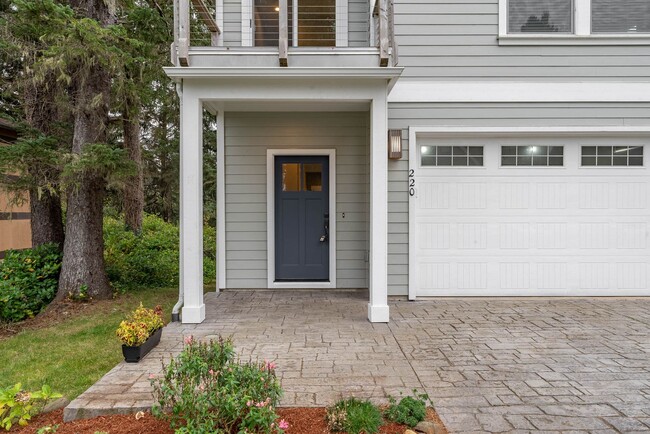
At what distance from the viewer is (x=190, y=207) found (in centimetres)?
447

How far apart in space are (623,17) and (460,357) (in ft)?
17.3

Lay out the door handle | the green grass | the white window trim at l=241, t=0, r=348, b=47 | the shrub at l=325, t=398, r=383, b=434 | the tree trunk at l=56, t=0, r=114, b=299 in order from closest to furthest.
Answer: the shrub at l=325, t=398, r=383, b=434
the green grass
the tree trunk at l=56, t=0, r=114, b=299
the white window trim at l=241, t=0, r=348, b=47
the door handle

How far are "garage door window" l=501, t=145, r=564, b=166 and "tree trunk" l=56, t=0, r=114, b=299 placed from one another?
5.72 metres

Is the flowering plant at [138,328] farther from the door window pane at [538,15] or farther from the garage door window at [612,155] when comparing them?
the garage door window at [612,155]

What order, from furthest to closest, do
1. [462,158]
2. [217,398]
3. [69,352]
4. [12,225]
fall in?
[12,225] < [462,158] < [69,352] < [217,398]

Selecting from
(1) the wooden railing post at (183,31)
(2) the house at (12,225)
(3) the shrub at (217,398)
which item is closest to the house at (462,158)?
(1) the wooden railing post at (183,31)

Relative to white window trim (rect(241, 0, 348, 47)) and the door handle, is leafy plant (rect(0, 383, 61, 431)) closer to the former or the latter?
the door handle


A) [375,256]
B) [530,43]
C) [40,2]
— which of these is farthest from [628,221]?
[40,2]

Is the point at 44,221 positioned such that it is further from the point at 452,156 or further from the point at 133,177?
the point at 452,156

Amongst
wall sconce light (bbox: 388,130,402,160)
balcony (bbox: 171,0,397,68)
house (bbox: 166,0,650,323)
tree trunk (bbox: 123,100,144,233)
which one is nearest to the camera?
balcony (bbox: 171,0,397,68)

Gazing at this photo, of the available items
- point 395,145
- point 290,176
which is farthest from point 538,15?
point 290,176

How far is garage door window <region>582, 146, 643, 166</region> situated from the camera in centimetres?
566

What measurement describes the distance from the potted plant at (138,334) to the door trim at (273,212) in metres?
2.50

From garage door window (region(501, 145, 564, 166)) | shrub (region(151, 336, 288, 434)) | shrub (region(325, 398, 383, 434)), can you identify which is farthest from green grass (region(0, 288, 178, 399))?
garage door window (region(501, 145, 564, 166))
